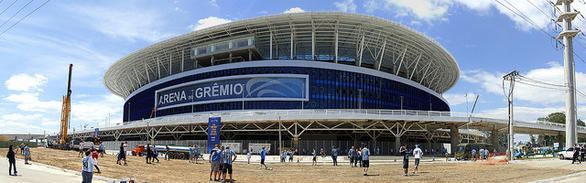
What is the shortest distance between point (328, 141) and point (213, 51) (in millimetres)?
28541

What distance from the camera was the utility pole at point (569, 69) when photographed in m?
43.0

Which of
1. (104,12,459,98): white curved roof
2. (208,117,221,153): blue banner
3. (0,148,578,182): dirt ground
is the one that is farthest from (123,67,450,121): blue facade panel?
(0,148,578,182): dirt ground

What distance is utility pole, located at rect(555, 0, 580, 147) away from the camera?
4297cm

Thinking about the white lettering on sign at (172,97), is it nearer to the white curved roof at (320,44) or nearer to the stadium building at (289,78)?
the stadium building at (289,78)

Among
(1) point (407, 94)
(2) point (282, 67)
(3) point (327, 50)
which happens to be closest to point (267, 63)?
(2) point (282, 67)

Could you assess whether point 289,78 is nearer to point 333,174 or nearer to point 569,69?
point 569,69

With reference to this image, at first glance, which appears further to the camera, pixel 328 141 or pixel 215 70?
pixel 215 70

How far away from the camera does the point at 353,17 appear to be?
6450 centimetres

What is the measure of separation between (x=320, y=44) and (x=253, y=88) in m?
15.8

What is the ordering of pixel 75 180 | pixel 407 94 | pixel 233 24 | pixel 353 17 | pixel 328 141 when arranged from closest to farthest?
pixel 75 180
pixel 328 141
pixel 353 17
pixel 233 24
pixel 407 94

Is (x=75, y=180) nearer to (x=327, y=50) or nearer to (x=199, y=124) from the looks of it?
(x=199, y=124)

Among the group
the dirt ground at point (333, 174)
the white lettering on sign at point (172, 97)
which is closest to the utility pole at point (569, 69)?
the dirt ground at point (333, 174)

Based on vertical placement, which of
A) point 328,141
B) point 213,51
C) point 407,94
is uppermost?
point 213,51

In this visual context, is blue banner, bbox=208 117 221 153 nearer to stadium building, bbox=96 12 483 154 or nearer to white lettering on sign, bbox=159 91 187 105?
stadium building, bbox=96 12 483 154
